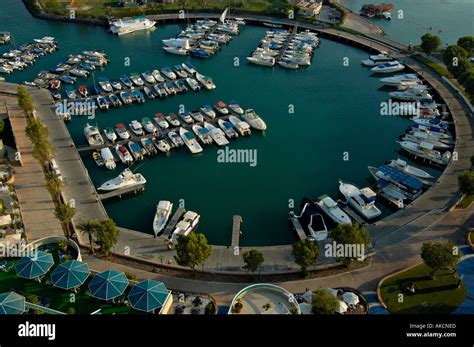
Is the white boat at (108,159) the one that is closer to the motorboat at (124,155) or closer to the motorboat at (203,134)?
the motorboat at (124,155)

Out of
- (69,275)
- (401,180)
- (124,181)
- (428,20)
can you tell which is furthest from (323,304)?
(428,20)

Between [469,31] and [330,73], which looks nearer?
[330,73]

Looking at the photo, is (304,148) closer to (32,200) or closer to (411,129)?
(411,129)

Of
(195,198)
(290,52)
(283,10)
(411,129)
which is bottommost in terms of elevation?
(195,198)

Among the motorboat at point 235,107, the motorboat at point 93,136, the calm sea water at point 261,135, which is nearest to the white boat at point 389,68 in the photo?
the calm sea water at point 261,135

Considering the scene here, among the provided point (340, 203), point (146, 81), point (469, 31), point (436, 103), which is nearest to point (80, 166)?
point (146, 81)

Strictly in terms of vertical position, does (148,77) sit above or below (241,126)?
above

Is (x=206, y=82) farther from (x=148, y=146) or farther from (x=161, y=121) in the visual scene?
(x=148, y=146)
